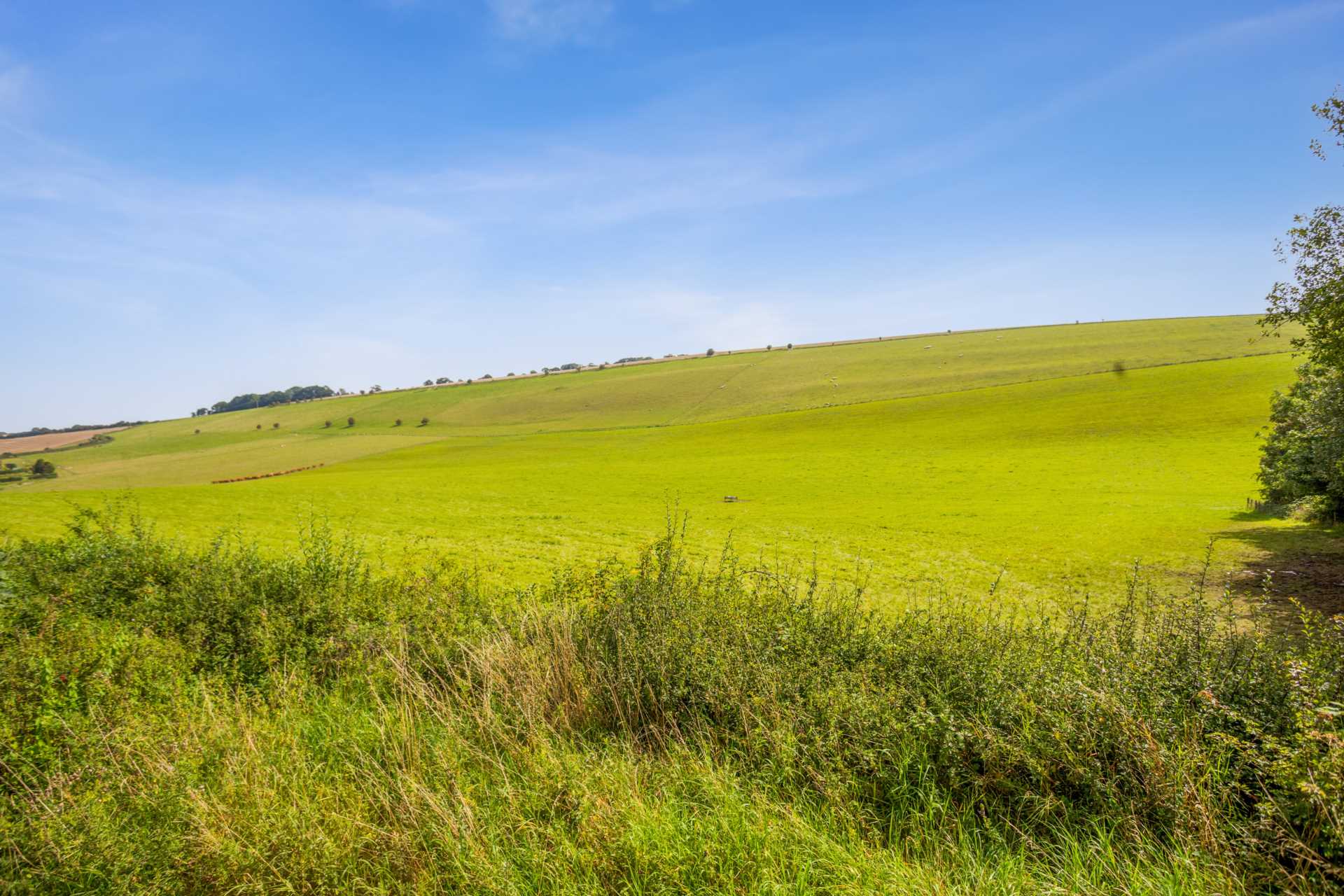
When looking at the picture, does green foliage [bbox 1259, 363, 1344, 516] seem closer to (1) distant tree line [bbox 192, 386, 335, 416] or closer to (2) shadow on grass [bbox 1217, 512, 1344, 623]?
(2) shadow on grass [bbox 1217, 512, 1344, 623]

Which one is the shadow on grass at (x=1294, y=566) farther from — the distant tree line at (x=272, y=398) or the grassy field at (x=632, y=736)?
the distant tree line at (x=272, y=398)

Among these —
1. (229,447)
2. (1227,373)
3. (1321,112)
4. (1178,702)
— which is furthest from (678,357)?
(1178,702)

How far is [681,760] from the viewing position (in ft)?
21.3

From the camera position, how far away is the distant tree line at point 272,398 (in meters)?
180

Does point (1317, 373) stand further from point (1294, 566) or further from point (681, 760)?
point (681, 760)

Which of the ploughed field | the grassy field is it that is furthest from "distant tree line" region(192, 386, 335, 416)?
the grassy field

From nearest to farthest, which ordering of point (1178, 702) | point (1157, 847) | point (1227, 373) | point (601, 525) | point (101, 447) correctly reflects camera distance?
point (1157, 847), point (1178, 702), point (601, 525), point (1227, 373), point (101, 447)

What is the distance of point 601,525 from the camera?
3066 cm

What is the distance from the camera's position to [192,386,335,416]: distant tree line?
17962 centimetres

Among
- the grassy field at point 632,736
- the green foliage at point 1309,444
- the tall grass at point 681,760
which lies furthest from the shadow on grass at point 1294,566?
the tall grass at point 681,760

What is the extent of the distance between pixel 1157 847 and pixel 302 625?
11794mm

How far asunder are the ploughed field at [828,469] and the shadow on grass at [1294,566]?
0.35 meters

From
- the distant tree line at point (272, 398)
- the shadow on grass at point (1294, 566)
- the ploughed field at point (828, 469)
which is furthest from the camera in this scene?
the distant tree line at point (272, 398)

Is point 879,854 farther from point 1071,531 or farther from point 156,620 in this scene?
point 1071,531
